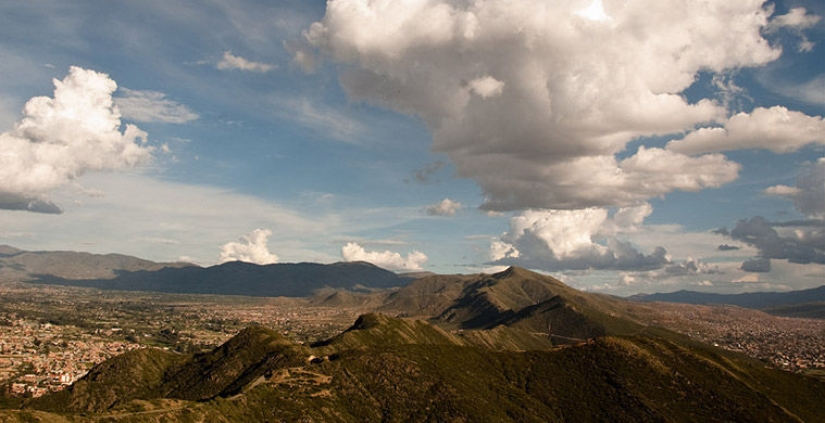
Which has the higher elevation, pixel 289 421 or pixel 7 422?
pixel 7 422

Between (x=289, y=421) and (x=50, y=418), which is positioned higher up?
(x=50, y=418)

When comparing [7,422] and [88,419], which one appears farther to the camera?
[88,419]

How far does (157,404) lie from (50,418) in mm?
36961

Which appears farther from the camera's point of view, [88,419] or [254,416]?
[254,416]

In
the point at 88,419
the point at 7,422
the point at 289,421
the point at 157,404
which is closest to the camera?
the point at 7,422

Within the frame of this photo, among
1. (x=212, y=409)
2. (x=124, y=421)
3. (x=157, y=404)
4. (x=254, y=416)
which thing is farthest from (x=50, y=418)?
(x=254, y=416)

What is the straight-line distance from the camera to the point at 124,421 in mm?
165875

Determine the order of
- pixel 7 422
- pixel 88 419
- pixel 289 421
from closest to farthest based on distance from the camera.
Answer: pixel 7 422
pixel 88 419
pixel 289 421

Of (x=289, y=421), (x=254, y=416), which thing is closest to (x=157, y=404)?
(x=254, y=416)

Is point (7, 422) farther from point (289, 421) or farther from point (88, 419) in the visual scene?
point (289, 421)

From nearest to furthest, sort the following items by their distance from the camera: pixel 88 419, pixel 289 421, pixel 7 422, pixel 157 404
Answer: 1. pixel 7 422
2. pixel 88 419
3. pixel 157 404
4. pixel 289 421

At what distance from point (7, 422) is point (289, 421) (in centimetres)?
8769

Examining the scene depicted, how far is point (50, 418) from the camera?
15425 cm

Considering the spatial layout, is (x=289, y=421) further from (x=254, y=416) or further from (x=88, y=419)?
(x=88, y=419)
